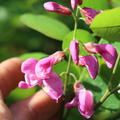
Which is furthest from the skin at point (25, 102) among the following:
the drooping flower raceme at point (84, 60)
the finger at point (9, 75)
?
the drooping flower raceme at point (84, 60)

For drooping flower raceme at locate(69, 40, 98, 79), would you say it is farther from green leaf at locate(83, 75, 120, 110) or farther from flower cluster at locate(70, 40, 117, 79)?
green leaf at locate(83, 75, 120, 110)

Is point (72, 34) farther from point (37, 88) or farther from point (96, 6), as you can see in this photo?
point (37, 88)

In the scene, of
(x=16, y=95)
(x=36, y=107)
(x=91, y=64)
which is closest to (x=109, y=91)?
(x=91, y=64)

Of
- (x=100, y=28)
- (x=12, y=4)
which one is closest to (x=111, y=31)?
(x=100, y=28)

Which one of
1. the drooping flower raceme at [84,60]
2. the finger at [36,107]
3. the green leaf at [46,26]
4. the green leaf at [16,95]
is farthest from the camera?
the green leaf at [16,95]

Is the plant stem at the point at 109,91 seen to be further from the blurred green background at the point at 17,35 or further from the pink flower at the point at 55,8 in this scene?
the blurred green background at the point at 17,35

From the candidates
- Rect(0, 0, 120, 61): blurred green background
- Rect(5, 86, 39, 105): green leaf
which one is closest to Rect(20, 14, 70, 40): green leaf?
Rect(5, 86, 39, 105): green leaf
